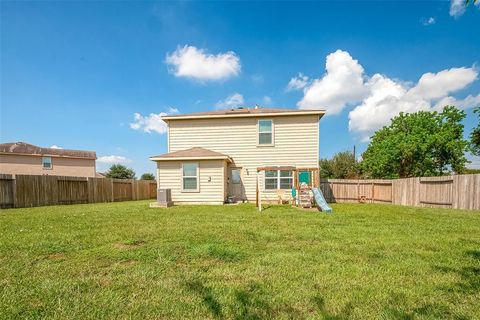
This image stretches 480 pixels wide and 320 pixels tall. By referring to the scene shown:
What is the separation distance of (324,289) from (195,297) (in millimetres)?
1381

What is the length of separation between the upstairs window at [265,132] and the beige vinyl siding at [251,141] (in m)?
0.24

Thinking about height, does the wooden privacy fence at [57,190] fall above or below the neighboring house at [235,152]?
below

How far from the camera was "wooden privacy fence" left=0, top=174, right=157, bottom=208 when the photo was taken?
12.0m

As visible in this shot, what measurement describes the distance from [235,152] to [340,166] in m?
27.4

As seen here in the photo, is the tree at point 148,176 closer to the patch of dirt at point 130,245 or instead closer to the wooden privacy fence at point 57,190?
the wooden privacy fence at point 57,190

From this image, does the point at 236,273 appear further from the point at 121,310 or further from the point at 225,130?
the point at 225,130

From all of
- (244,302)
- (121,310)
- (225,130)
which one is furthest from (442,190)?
(121,310)

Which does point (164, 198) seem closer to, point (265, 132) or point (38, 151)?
point (265, 132)

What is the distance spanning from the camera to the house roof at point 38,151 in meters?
24.6

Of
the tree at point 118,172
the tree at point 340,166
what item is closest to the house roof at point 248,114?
the tree at point 340,166

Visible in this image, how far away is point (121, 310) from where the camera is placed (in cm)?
223

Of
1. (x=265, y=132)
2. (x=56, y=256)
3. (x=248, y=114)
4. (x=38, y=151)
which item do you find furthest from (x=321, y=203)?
(x=38, y=151)

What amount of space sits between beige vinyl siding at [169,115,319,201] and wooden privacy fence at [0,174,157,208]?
6580 millimetres

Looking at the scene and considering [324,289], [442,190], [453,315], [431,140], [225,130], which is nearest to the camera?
[453,315]
